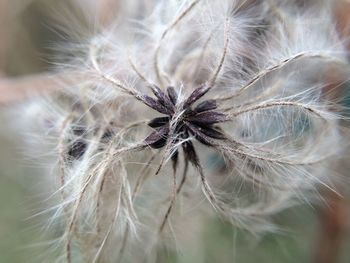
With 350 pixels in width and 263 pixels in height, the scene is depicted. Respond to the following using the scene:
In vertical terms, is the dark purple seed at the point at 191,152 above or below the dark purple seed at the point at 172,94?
below

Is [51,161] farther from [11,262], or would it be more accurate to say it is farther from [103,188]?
[11,262]

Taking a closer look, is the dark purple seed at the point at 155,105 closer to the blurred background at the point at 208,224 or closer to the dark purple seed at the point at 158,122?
the dark purple seed at the point at 158,122

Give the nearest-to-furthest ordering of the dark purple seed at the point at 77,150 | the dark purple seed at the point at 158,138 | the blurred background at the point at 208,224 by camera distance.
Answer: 1. the dark purple seed at the point at 158,138
2. the dark purple seed at the point at 77,150
3. the blurred background at the point at 208,224

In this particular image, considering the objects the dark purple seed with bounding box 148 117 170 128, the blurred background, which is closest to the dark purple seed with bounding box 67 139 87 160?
the dark purple seed with bounding box 148 117 170 128

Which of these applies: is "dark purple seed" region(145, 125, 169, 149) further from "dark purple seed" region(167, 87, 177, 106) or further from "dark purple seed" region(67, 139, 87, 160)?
"dark purple seed" region(67, 139, 87, 160)

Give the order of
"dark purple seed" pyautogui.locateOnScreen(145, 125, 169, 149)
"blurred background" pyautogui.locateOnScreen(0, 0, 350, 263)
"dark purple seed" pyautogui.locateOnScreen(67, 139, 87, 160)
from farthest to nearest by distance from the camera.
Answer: "blurred background" pyautogui.locateOnScreen(0, 0, 350, 263) < "dark purple seed" pyautogui.locateOnScreen(67, 139, 87, 160) < "dark purple seed" pyautogui.locateOnScreen(145, 125, 169, 149)

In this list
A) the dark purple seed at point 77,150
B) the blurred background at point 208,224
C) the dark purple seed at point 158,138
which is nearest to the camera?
the dark purple seed at point 158,138

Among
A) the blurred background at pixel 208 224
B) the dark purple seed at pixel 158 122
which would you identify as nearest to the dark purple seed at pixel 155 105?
the dark purple seed at pixel 158 122

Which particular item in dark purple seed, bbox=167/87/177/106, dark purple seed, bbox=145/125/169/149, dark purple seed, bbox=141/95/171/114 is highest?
dark purple seed, bbox=167/87/177/106
